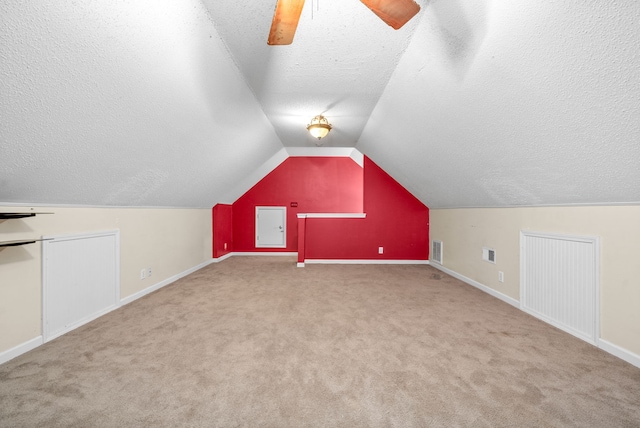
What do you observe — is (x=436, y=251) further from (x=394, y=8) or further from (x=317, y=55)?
(x=394, y=8)

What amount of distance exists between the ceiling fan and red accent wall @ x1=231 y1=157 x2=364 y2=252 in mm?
5478

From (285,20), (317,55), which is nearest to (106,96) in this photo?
(285,20)

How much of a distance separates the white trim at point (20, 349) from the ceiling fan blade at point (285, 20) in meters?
3.04

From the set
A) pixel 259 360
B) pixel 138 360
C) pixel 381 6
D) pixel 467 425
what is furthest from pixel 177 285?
pixel 381 6

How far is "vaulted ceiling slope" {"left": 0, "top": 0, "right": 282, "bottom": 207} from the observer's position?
1.32m

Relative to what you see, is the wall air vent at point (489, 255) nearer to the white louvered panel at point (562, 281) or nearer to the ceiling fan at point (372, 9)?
the white louvered panel at point (562, 281)

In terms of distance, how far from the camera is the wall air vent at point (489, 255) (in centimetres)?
362

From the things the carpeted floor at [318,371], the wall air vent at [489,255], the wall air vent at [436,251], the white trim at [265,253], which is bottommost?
the carpeted floor at [318,371]

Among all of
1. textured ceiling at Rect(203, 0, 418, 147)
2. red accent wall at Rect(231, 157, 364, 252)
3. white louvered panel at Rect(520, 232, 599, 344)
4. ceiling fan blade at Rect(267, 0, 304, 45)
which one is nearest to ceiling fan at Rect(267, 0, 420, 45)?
ceiling fan blade at Rect(267, 0, 304, 45)

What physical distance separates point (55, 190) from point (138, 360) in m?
1.63

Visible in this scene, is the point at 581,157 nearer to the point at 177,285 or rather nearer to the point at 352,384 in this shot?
the point at 352,384

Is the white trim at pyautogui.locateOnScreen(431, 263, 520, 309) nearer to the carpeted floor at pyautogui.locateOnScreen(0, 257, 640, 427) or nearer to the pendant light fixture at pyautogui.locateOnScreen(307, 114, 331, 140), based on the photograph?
the carpeted floor at pyautogui.locateOnScreen(0, 257, 640, 427)

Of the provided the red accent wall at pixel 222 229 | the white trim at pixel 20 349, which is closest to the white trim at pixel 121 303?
the white trim at pixel 20 349

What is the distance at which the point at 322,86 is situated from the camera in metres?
2.77
